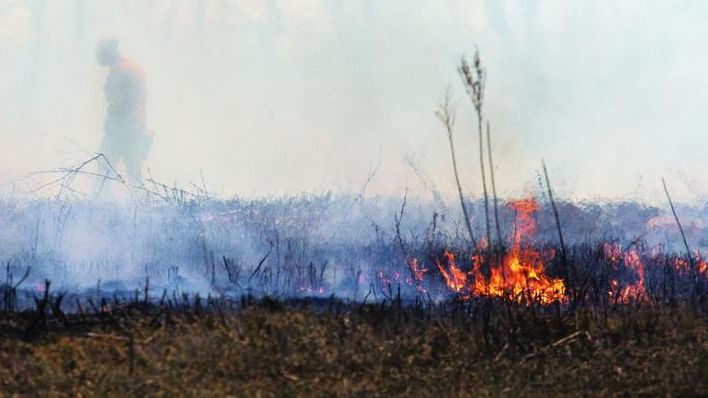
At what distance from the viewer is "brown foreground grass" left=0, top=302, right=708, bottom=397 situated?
708cm

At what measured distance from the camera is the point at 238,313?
29.1 feet

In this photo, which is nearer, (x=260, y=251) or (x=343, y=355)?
(x=343, y=355)

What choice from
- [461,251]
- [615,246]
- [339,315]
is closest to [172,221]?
[461,251]

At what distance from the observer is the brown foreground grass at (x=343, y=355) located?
7.08 metres

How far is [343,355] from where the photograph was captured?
25.5ft

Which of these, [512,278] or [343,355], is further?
[512,278]

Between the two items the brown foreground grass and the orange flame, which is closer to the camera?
the brown foreground grass

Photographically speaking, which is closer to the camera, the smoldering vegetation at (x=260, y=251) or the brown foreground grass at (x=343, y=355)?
the brown foreground grass at (x=343, y=355)

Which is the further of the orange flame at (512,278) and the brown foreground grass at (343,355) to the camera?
the orange flame at (512,278)

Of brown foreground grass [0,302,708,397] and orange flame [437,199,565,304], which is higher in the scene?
orange flame [437,199,565,304]

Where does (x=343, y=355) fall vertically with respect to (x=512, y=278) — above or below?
below

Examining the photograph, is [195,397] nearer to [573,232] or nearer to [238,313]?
[238,313]

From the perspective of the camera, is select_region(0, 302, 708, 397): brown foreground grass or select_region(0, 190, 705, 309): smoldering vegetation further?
select_region(0, 190, 705, 309): smoldering vegetation

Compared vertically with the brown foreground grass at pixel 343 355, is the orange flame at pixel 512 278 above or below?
above
